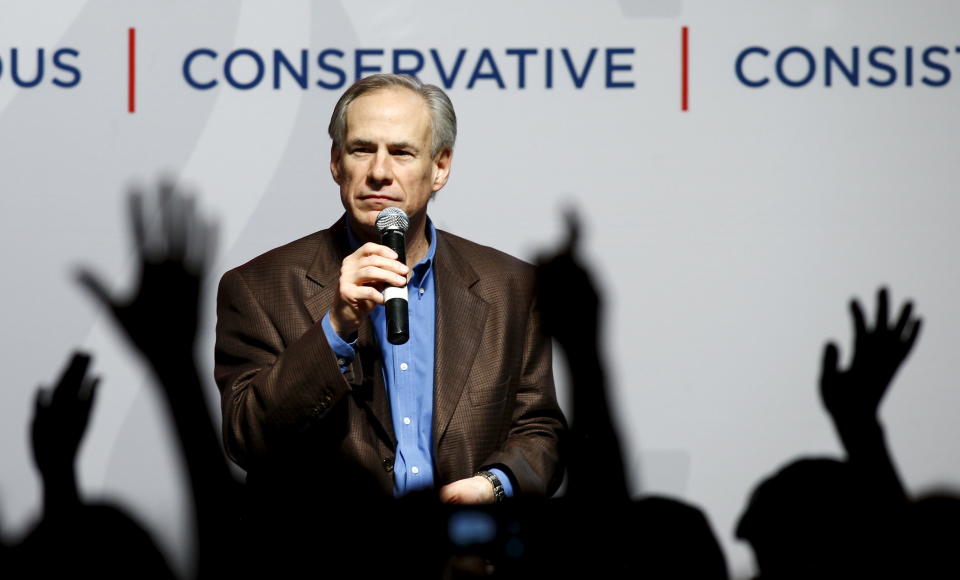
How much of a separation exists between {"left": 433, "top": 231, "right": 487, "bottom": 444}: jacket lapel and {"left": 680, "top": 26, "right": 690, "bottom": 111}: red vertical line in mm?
1302

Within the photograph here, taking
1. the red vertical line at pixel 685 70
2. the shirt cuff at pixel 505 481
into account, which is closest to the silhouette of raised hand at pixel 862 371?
the red vertical line at pixel 685 70

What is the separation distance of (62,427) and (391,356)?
1710 mm

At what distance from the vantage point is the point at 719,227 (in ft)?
12.8

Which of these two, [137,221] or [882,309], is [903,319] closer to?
[882,309]

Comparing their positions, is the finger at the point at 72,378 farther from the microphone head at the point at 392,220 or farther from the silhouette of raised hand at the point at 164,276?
the microphone head at the point at 392,220

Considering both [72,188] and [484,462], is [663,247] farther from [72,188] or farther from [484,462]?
[72,188]

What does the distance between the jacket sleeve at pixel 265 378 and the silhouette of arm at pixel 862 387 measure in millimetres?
1840

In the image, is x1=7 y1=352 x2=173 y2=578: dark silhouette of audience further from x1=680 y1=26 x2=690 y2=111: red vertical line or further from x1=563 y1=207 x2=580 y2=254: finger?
x1=680 y1=26 x2=690 y2=111: red vertical line

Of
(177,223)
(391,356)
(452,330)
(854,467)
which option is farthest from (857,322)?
(177,223)

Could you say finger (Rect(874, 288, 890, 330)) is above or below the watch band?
above

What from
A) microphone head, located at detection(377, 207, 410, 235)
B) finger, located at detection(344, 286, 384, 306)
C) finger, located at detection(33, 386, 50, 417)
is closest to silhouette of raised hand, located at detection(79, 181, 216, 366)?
finger, located at detection(33, 386, 50, 417)

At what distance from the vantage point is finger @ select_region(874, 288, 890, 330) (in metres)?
3.88

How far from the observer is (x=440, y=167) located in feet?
9.30

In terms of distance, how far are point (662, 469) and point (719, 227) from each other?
0.78 m
